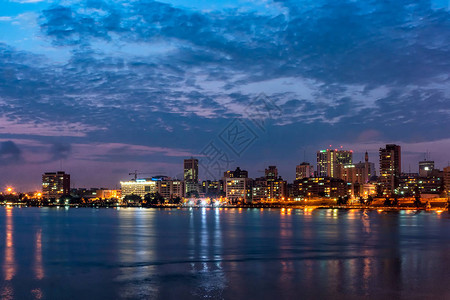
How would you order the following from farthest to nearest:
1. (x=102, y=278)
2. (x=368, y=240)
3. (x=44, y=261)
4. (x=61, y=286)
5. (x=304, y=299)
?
(x=368, y=240)
(x=44, y=261)
(x=102, y=278)
(x=61, y=286)
(x=304, y=299)

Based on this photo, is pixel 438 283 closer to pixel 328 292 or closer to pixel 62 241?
pixel 328 292

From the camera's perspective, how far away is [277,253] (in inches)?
1716

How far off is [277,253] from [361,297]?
61.8 ft

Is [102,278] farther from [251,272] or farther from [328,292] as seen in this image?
[328,292]

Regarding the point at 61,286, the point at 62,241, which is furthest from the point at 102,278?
the point at 62,241

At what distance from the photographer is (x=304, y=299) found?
24828mm

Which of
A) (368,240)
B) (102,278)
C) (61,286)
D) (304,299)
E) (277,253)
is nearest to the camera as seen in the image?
(304,299)

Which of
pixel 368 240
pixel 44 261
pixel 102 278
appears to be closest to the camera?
pixel 102 278

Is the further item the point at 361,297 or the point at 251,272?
the point at 251,272

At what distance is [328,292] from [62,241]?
38.5 metres

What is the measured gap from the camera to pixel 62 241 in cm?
5634

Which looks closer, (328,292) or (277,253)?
(328,292)

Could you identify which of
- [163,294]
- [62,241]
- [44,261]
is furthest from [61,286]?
[62,241]

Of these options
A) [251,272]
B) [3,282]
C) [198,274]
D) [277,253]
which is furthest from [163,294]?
[277,253]
